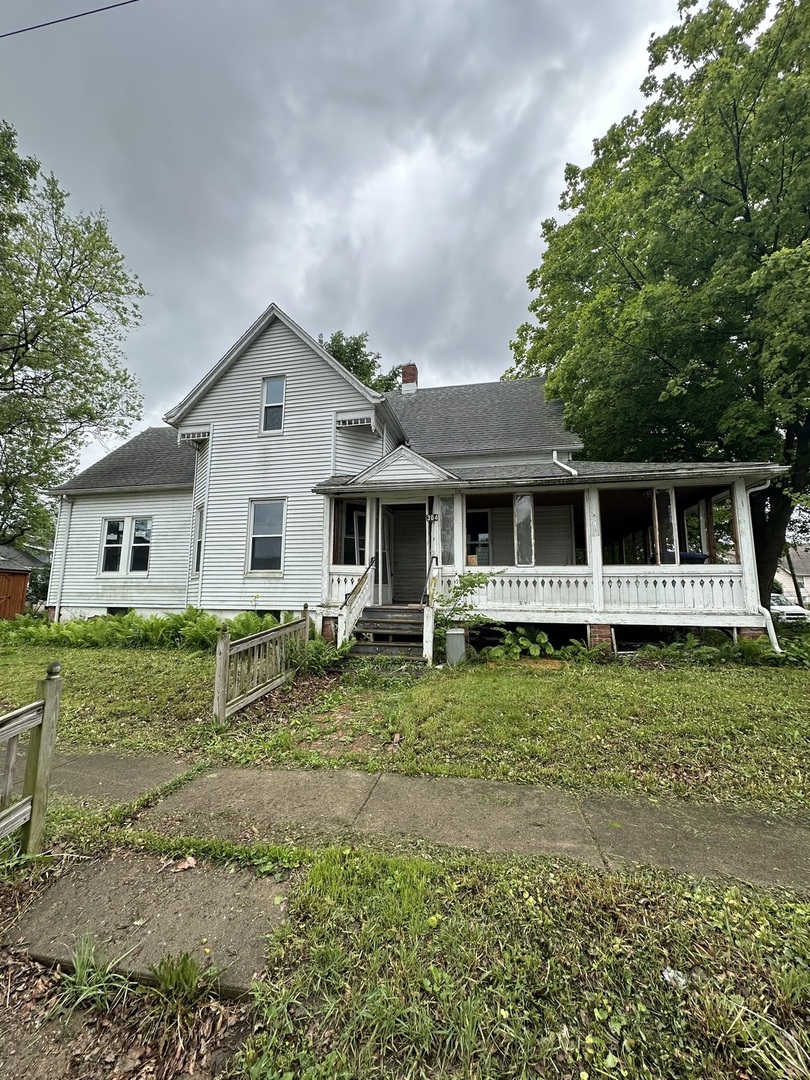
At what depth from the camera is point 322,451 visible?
12.4 m

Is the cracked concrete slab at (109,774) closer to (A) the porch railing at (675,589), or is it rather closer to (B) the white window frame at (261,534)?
(B) the white window frame at (261,534)

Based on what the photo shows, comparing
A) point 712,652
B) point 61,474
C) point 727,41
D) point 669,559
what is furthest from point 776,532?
point 61,474

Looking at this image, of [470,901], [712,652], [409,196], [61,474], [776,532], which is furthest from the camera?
[61,474]

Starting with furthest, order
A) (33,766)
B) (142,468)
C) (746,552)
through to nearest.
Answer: (142,468)
(746,552)
(33,766)

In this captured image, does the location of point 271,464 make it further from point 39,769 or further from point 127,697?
point 39,769

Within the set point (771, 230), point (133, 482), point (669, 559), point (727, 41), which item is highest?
point (727, 41)

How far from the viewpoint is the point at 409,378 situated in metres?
19.1

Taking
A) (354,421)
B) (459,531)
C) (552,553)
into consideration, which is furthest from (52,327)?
(552,553)

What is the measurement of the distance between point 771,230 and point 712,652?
1101 centimetres

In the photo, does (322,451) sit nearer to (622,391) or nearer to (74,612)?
(622,391)

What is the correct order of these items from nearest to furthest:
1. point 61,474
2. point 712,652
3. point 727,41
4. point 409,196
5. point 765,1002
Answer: point 765,1002, point 712,652, point 727,41, point 409,196, point 61,474

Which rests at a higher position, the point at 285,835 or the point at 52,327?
the point at 52,327

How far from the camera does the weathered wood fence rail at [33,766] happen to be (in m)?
2.87

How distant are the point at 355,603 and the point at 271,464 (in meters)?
5.23
